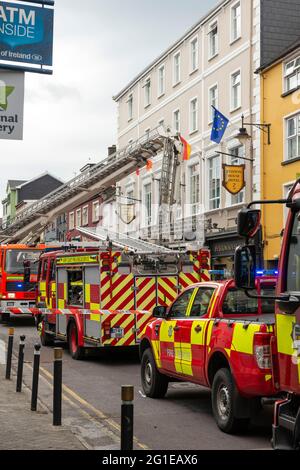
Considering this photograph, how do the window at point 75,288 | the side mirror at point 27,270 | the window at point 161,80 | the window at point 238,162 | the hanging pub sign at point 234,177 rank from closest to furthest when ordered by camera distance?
the window at point 75,288, the side mirror at point 27,270, the hanging pub sign at point 234,177, the window at point 238,162, the window at point 161,80

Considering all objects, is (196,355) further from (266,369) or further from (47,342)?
(47,342)

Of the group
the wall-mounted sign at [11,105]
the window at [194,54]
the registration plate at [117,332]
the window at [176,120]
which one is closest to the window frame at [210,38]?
the window at [194,54]

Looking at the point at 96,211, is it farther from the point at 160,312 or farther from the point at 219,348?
the point at 219,348

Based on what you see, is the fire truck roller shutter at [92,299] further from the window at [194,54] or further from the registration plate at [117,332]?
the window at [194,54]

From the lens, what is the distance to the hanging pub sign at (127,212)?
3738 centimetres

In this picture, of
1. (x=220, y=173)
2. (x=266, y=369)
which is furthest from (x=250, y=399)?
(x=220, y=173)

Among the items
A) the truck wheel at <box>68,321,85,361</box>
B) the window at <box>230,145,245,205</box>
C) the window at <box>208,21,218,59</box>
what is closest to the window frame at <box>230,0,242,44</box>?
the window at <box>208,21,218,59</box>

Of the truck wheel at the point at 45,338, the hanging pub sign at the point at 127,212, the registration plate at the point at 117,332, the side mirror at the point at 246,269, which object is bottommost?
the truck wheel at the point at 45,338

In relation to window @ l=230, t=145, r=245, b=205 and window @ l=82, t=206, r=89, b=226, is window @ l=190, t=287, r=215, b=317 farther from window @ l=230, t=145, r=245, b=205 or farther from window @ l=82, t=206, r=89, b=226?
window @ l=82, t=206, r=89, b=226

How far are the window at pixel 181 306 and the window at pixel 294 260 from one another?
3.59 meters

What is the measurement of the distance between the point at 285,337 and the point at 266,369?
3.89 ft

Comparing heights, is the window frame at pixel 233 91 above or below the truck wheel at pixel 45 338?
above

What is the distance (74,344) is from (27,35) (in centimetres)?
825

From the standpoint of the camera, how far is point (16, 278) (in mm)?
23812
